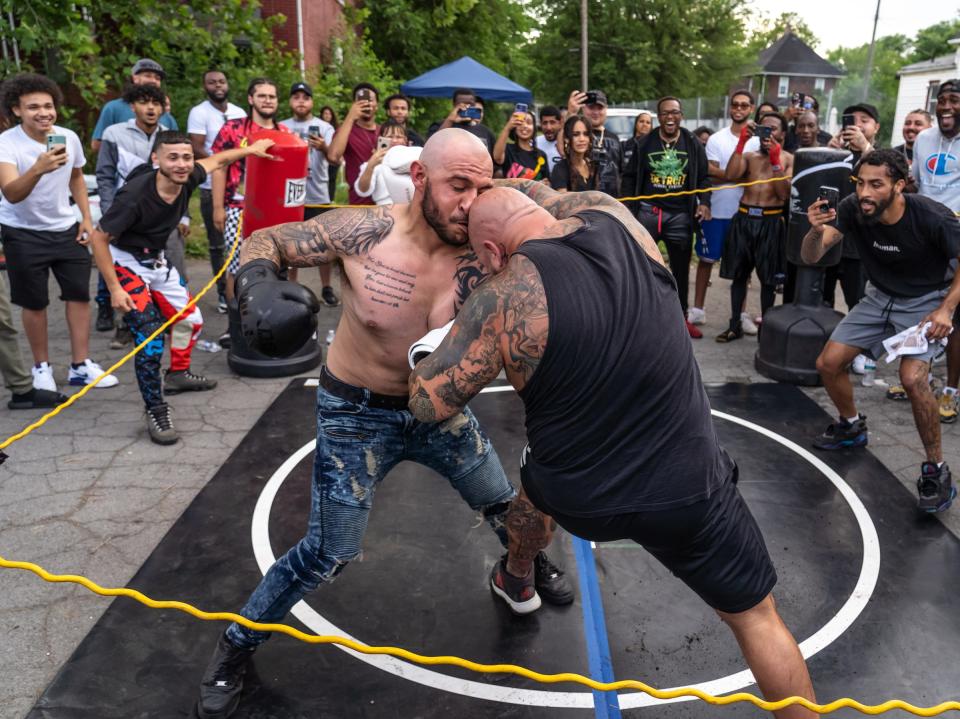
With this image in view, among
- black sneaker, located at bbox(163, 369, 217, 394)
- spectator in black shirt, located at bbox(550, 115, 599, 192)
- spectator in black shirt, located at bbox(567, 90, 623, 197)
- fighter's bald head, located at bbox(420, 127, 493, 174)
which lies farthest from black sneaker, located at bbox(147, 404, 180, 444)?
spectator in black shirt, located at bbox(567, 90, 623, 197)

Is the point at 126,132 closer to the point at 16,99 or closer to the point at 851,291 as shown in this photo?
the point at 16,99

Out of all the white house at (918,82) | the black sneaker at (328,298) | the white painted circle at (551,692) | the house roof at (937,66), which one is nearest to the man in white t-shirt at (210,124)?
the black sneaker at (328,298)

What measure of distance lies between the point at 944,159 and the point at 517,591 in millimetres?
4881

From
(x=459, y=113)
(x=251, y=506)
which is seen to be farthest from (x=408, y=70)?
(x=251, y=506)

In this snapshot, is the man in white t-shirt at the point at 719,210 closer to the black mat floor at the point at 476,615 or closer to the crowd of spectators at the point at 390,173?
the crowd of spectators at the point at 390,173

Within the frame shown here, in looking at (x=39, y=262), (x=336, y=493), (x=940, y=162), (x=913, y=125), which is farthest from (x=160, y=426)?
(x=913, y=125)

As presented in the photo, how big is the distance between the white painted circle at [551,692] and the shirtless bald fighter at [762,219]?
3063 millimetres

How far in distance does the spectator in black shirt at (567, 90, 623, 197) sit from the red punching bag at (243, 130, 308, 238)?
2606 millimetres

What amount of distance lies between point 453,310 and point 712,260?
17.4ft

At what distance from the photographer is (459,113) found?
7.36 metres

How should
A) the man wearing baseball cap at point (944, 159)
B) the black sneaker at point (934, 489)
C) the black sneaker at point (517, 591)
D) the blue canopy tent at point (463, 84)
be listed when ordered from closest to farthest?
the black sneaker at point (517, 591), the black sneaker at point (934, 489), the man wearing baseball cap at point (944, 159), the blue canopy tent at point (463, 84)

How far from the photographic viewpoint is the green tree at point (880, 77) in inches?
1841

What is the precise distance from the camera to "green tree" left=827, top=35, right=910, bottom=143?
46.8m

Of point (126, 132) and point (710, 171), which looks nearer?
point (126, 132)
